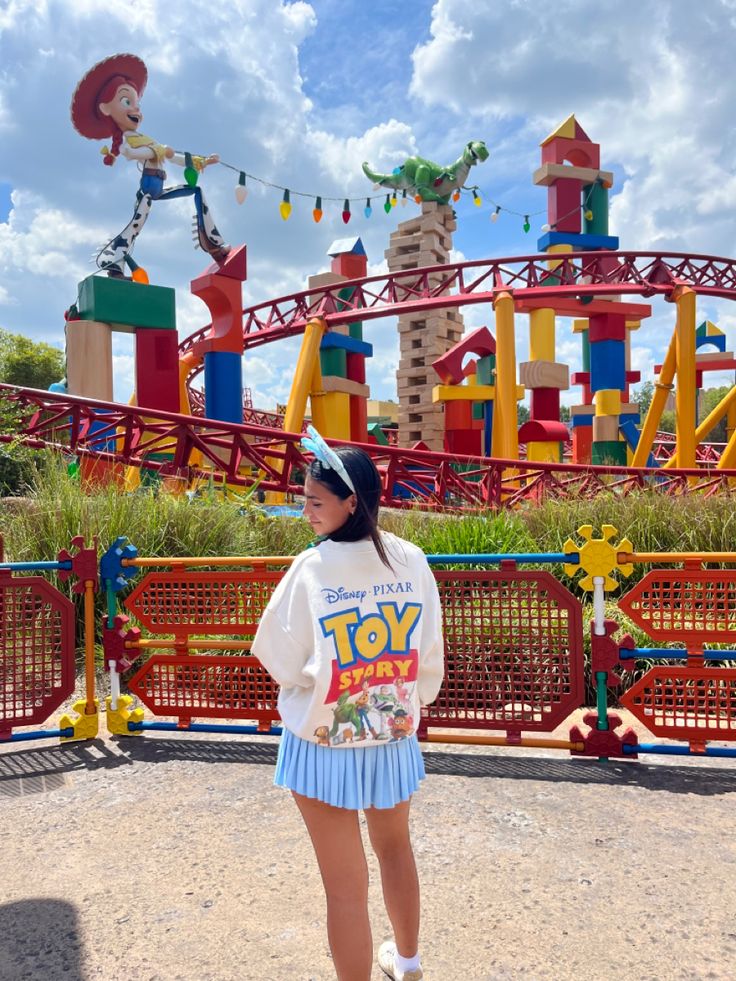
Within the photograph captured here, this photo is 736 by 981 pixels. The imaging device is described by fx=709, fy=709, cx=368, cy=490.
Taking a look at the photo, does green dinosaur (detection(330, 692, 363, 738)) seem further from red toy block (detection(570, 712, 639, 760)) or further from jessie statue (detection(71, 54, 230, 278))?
jessie statue (detection(71, 54, 230, 278))

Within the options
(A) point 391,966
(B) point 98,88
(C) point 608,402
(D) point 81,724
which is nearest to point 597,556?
(A) point 391,966

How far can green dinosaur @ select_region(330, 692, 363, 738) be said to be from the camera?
5.95ft

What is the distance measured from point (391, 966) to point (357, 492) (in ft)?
4.82

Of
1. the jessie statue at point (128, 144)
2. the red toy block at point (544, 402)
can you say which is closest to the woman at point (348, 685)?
the jessie statue at point (128, 144)

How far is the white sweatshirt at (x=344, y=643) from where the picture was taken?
1803mm

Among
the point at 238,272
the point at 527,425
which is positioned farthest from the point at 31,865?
the point at 527,425

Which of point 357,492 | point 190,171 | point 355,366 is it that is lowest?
point 357,492

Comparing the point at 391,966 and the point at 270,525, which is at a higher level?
the point at 270,525

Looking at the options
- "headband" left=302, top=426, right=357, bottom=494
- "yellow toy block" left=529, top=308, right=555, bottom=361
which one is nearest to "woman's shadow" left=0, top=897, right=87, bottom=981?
"headband" left=302, top=426, right=357, bottom=494

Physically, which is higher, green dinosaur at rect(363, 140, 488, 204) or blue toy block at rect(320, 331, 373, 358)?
green dinosaur at rect(363, 140, 488, 204)

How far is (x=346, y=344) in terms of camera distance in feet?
60.5

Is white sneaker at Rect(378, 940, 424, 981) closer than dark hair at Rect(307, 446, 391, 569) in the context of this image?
No

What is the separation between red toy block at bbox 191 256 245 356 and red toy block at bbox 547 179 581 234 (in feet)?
35.2

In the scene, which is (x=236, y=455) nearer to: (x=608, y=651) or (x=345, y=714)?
(x=608, y=651)
